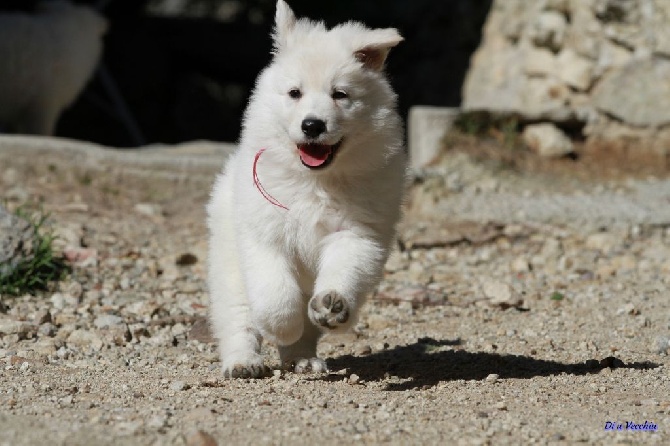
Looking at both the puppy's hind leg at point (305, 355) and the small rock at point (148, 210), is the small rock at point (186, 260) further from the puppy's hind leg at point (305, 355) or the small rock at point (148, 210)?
the puppy's hind leg at point (305, 355)

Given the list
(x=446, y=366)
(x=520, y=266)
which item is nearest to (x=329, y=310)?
(x=446, y=366)

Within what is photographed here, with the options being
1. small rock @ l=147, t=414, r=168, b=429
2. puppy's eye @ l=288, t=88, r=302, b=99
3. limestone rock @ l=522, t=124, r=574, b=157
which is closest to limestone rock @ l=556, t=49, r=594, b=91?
limestone rock @ l=522, t=124, r=574, b=157

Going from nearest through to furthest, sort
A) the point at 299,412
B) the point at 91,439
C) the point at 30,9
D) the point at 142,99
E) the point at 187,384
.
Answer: the point at 91,439 < the point at 299,412 < the point at 187,384 < the point at 30,9 < the point at 142,99

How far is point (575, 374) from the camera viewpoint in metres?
5.14

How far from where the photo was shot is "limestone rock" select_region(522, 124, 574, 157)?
1002 centimetres

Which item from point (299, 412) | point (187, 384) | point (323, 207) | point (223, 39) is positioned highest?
point (323, 207)

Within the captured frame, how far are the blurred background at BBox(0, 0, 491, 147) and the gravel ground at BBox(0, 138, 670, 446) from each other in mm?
3801

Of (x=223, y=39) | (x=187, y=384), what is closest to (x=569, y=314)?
(x=187, y=384)

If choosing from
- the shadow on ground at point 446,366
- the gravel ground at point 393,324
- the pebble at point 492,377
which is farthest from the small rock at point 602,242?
the pebble at point 492,377

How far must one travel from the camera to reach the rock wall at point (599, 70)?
10078 millimetres

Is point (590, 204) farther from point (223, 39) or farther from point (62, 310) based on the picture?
point (223, 39)

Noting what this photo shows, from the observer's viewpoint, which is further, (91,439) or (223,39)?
(223,39)

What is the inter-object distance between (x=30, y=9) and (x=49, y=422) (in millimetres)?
8911

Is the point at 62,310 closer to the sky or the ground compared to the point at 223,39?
closer to the sky
